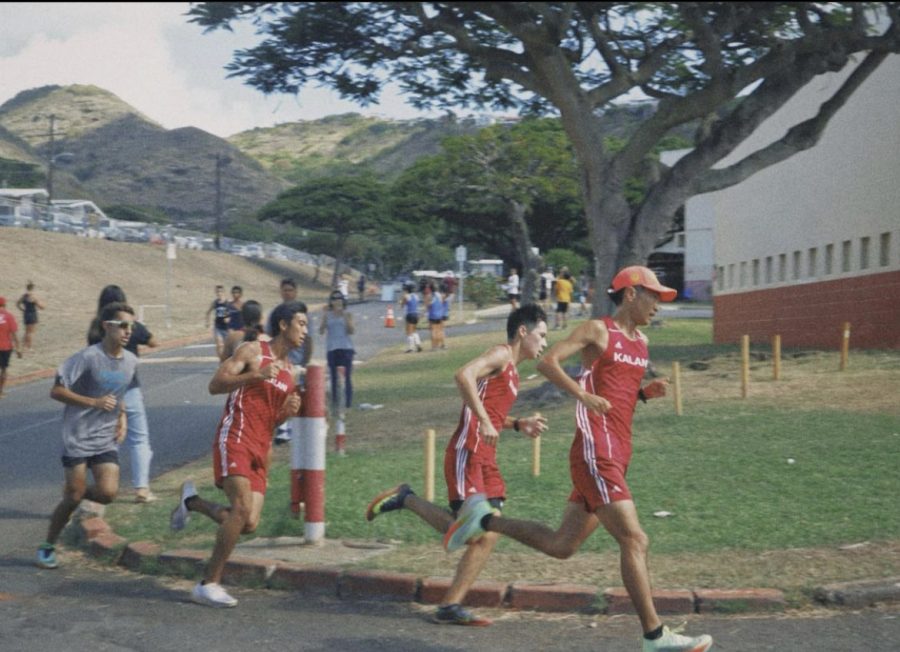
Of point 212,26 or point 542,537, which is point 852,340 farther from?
point 542,537

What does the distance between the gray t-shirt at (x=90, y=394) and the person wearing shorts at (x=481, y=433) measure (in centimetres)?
258

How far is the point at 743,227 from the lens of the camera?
29453mm

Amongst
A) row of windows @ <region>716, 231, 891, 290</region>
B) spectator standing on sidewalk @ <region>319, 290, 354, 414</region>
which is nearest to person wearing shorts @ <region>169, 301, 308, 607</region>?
spectator standing on sidewalk @ <region>319, 290, 354, 414</region>

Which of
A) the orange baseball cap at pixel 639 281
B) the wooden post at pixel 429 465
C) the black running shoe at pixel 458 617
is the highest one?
the orange baseball cap at pixel 639 281

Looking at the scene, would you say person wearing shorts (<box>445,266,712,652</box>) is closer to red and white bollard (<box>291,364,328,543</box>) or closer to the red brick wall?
red and white bollard (<box>291,364,328,543</box>)

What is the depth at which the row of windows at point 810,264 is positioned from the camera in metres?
21.4

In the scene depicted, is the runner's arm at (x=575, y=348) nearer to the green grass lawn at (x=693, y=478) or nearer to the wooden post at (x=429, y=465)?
the green grass lawn at (x=693, y=478)

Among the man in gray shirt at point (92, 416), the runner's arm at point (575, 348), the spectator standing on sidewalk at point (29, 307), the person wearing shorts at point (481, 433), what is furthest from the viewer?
the spectator standing on sidewalk at point (29, 307)

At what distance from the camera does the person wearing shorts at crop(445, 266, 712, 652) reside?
19.7 feet

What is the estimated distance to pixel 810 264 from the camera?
24.8 m

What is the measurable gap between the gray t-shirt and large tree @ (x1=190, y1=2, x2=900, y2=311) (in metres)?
7.77

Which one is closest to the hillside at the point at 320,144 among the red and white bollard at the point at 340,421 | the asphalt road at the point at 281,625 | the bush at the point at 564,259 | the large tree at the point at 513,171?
the bush at the point at 564,259

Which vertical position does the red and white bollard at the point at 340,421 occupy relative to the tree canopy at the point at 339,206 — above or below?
below

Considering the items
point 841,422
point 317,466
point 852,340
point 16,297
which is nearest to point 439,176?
point 16,297
